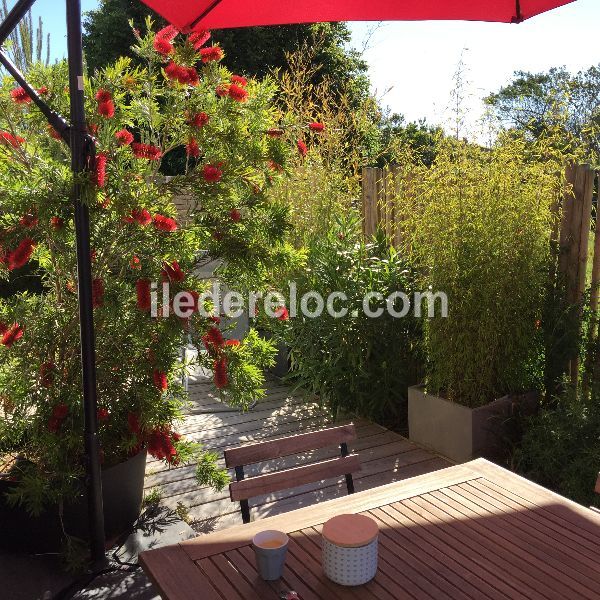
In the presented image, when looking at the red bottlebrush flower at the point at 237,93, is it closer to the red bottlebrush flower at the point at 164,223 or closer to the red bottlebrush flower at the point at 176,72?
the red bottlebrush flower at the point at 176,72

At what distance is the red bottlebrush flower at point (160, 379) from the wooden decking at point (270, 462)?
82 centimetres

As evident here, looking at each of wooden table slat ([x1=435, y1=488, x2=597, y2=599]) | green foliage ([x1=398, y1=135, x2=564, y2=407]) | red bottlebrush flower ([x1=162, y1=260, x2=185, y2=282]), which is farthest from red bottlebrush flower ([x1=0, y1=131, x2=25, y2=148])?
green foliage ([x1=398, y1=135, x2=564, y2=407])

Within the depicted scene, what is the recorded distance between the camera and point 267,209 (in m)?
2.53

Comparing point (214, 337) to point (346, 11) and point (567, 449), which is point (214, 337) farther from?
point (567, 449)

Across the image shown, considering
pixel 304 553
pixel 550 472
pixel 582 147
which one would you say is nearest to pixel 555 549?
pixel 304 553

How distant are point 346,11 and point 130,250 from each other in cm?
107

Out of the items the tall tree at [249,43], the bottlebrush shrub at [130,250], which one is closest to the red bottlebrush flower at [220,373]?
the bottlebrush shrub at [130,250]

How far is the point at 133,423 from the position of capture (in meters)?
2.37

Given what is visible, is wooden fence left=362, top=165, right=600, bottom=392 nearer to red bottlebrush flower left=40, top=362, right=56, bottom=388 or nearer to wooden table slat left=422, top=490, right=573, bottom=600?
wooden table slat left=422, top=490, right=573, bottom=600

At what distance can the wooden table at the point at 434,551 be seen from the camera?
1353 mm

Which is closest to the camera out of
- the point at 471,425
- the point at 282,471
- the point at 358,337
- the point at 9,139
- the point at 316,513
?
the point at 316,513

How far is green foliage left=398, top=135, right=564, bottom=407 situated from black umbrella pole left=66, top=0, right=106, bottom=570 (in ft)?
6.30

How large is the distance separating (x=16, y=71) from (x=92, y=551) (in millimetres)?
1503

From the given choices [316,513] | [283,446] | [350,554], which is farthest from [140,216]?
[350,554]
